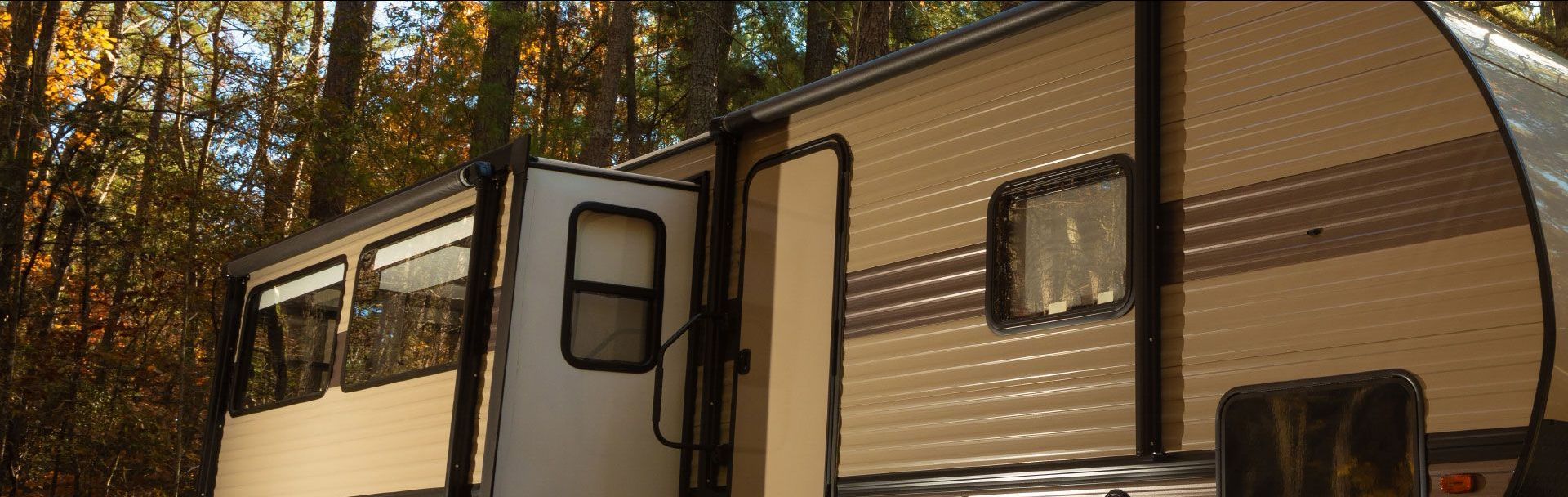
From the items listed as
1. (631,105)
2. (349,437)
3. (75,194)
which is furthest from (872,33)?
(631,105)

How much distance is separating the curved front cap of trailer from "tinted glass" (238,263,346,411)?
5578 mm

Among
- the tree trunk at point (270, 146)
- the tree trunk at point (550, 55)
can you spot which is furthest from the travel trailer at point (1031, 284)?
the tree trunk at point (550, 55)

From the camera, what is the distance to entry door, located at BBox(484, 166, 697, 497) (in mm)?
5371

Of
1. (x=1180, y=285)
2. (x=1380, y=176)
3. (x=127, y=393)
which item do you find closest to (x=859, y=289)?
(x=1180, y=285)

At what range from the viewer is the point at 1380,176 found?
3176mm

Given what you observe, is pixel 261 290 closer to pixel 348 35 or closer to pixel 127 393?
pixel 127 393

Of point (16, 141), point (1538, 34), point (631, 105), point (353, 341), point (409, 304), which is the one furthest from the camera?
point (631, 105)

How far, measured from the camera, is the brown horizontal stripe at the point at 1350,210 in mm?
2975

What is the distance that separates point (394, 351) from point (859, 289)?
8.93ft

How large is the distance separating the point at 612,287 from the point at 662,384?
0.48 meters

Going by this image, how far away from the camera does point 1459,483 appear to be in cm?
289

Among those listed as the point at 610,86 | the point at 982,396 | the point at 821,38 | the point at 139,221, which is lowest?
the point at 982,396

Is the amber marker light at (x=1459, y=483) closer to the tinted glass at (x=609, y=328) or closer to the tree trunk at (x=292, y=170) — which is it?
the tinted glass at (x=609, y=328)

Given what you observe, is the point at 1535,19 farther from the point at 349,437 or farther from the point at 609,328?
the point at 349,437
